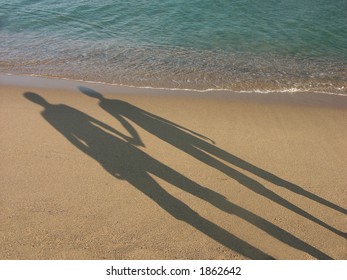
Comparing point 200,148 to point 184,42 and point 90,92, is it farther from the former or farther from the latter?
point 184,42

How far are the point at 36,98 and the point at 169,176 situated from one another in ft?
11.4

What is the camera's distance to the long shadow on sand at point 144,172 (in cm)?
407

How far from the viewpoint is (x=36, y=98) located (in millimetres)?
6664

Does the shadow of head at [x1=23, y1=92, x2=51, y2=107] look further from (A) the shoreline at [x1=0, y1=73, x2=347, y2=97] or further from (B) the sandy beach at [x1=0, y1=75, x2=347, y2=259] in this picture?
(A) the shoreline at [x1=0, y1=73, x2=347, y2=97]

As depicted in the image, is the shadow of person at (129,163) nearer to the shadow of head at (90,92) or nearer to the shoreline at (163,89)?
the shadow of head at (90,92)

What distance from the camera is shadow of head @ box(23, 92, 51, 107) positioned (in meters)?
6.48

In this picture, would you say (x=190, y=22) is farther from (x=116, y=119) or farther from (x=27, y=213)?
(x=27, y=213)

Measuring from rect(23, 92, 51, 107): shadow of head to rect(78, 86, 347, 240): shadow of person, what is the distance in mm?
839

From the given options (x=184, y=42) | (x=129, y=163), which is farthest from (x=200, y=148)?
(x=184, y=42)

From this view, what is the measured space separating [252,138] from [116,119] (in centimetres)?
244

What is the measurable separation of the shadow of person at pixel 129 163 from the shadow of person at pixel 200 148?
0.44 m

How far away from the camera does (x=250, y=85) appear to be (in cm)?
771

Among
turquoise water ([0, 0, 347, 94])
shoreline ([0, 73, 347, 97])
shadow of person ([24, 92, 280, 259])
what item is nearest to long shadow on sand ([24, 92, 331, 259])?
shadow of person ([24, 92, 280, 259])

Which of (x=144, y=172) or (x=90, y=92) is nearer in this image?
(x=144, y=172)
